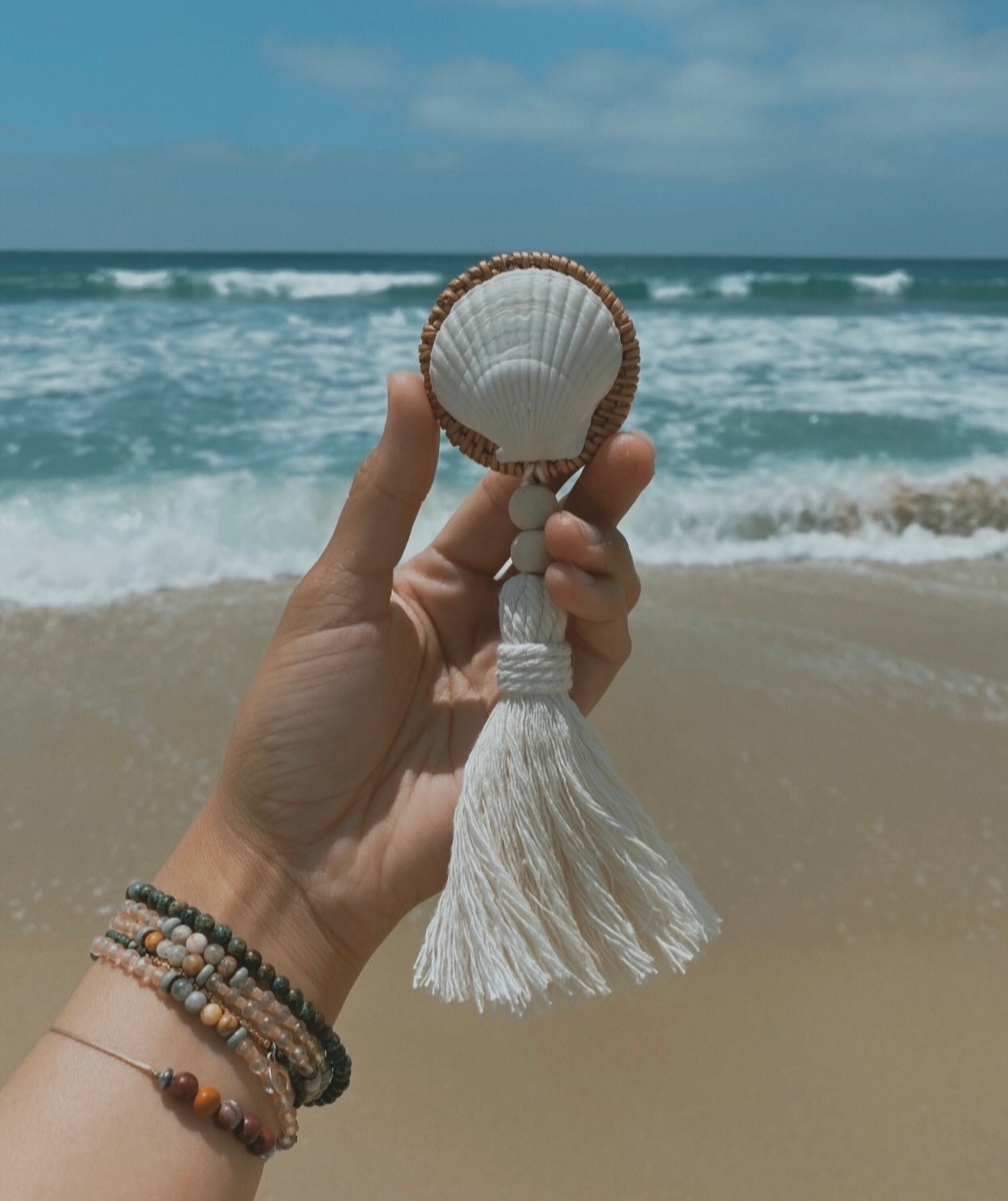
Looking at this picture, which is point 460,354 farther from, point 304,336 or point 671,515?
point 304,336

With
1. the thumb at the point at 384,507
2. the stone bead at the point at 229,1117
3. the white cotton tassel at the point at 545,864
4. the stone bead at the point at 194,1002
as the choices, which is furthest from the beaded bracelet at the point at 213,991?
the thumb at the point at 384,507

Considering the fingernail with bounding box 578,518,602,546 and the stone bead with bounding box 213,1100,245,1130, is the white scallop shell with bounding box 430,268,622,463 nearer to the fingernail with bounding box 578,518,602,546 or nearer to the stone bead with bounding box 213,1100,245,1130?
the fingernail with bounding box 578,518,602,546

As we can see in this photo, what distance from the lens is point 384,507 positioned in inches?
66.6

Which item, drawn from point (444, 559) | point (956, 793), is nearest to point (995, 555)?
point (956, 793)

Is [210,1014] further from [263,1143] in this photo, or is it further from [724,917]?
[724,917]

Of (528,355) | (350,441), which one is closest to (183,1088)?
(528,355)

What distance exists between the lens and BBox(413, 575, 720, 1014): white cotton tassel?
1.49m

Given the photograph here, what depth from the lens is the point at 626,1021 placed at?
2.42m

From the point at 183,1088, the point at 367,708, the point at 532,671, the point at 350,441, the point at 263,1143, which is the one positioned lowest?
the point at 350,441

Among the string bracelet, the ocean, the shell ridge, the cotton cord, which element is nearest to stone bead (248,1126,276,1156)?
the string bracelet

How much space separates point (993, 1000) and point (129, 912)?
1.95m

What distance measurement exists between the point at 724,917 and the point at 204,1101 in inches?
64.6

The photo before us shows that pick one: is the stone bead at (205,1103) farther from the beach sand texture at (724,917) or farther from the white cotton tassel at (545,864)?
the beach sand texture at (724,917)

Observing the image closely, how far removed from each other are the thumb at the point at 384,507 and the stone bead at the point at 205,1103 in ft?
2.32
